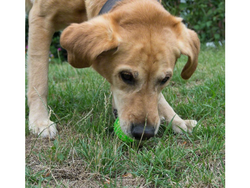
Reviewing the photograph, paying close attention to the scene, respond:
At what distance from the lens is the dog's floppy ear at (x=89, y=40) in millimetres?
2328

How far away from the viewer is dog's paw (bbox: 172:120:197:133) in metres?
2.75

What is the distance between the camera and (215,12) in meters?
7.07

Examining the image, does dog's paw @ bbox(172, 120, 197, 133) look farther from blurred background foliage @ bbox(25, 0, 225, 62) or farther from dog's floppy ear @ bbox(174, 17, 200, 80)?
blurred background foliage @ bbox(25, 0, 225, 62)

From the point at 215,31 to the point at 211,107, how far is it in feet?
15.8

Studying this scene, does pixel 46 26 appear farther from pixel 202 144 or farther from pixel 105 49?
pixel 202 144

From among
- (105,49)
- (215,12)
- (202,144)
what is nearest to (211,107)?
(202,144)

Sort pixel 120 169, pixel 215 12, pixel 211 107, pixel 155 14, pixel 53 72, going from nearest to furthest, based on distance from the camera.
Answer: pixel 120 169
pixel 155 14
pixel 211 107
pixel 53 72
pixel 215 12

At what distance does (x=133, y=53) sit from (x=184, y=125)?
0.92 m

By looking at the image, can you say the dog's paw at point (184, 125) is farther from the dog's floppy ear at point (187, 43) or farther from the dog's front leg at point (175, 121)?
the dog's floppy ear at point (187, 43)

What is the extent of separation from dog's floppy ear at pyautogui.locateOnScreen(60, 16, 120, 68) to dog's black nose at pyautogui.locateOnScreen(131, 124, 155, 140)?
617 millimetres

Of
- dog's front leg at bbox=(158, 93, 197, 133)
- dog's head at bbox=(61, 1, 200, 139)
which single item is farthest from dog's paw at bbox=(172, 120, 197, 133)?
dog's head at bbox=(61, 1, 200, 139)

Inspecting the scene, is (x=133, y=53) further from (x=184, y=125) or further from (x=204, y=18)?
(x=204, y=18)

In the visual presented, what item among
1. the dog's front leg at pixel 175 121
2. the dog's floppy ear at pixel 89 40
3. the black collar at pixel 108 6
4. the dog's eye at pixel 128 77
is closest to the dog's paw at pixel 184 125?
the dog's front leg at pixel 175 121

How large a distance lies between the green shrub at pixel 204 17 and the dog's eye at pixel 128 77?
5252mm
